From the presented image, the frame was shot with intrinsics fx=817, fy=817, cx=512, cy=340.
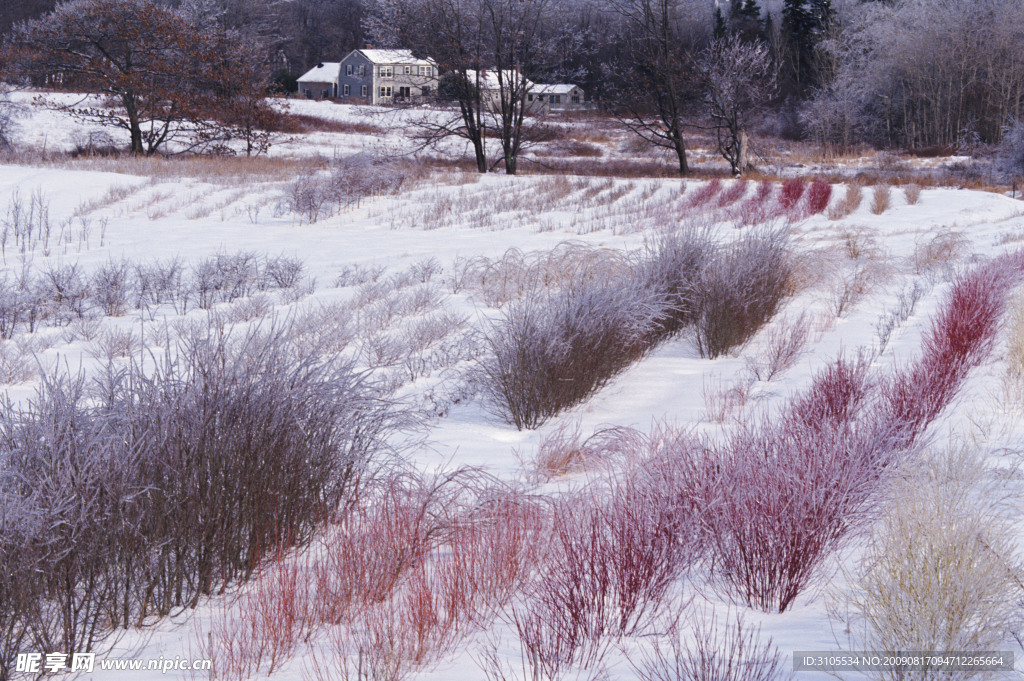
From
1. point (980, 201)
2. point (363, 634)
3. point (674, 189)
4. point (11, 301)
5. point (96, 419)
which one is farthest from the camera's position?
point (674, 189)

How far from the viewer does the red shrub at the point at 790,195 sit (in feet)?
56.0

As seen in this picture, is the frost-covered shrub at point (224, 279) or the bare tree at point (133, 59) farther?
the bare tree at point (133, 59)

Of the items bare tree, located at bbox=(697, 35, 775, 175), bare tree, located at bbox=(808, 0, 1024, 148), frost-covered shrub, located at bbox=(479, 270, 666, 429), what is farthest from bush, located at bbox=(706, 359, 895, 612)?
A: bare tree, located at bbox=(808, 0, 1024, 148)

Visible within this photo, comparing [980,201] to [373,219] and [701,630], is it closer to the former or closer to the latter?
[373,219]

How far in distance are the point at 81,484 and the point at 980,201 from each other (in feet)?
65.8

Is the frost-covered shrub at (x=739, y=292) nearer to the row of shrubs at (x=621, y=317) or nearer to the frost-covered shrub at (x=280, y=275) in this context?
the row of shrubs at (x=621, y=317)

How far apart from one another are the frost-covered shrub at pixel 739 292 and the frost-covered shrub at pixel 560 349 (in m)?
0.66

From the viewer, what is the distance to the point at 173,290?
9289 mm

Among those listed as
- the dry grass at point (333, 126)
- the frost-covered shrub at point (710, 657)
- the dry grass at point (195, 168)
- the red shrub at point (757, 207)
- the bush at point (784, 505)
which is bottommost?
the frost-covered shrub at point (710, 657)

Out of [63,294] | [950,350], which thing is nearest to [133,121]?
[63,294]

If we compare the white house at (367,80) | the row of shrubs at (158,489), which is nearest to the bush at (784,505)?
the row of shrubs at (158,489)

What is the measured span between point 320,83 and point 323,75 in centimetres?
69

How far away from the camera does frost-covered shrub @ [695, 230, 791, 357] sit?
670 cm

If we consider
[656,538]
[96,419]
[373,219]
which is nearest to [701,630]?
[656,538]
